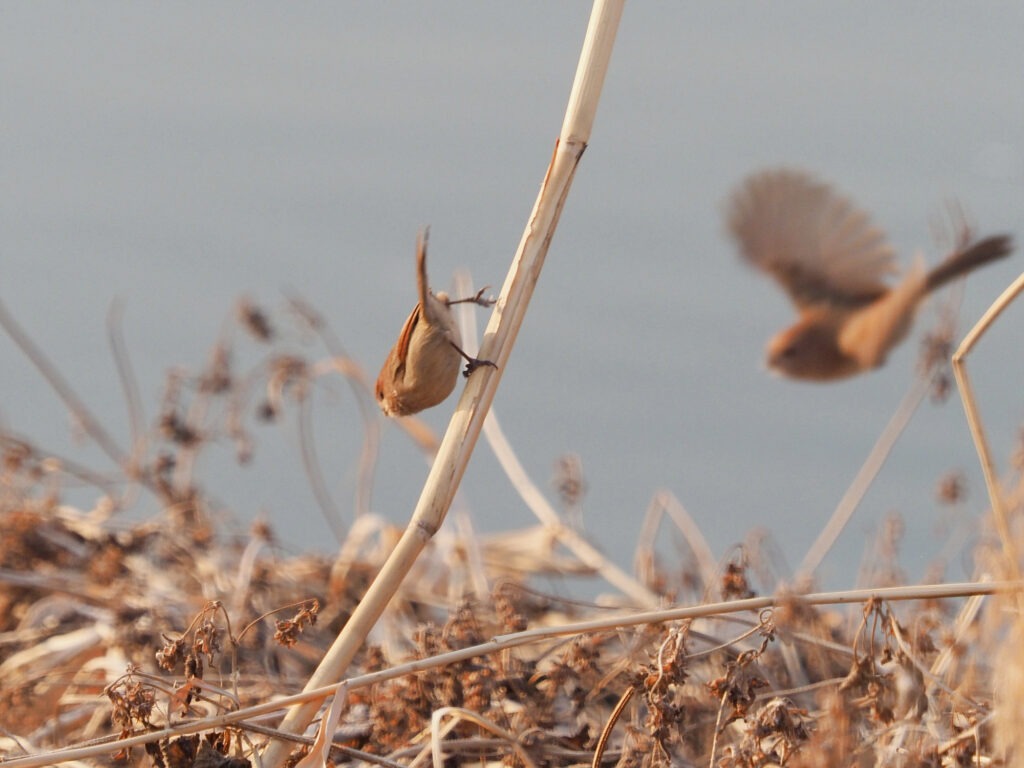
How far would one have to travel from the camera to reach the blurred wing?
6.03 ft

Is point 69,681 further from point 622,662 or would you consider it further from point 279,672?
point 622,662

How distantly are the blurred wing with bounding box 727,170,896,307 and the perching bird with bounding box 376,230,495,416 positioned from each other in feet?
2.52

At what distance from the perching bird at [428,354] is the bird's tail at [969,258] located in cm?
84

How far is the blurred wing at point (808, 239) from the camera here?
1.84 metres

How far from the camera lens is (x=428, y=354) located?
47.4 inches

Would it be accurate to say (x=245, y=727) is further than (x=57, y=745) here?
No

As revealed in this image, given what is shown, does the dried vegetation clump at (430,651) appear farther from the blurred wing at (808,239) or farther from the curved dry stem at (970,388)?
the blurred wing at (808,239)

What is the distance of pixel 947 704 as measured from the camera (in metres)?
1.32

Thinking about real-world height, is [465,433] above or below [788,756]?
above

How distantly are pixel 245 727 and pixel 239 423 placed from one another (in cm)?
164

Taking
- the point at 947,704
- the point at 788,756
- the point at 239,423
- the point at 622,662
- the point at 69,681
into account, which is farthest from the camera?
the point at 239,423

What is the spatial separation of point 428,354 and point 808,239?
94 cm

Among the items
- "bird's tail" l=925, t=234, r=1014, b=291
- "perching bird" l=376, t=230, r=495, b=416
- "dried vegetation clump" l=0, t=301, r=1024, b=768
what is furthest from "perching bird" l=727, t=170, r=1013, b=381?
"perching bird" l=376, t=230, r=495, b=416

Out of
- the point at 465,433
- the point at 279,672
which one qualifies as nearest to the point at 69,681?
the point at 279,672
